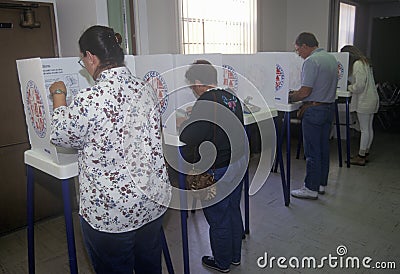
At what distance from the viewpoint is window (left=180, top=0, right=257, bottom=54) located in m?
3.91

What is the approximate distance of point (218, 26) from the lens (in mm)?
4332

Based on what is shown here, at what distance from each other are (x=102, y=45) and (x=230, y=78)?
1746mm

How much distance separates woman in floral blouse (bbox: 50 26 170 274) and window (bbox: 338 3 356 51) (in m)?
5.41

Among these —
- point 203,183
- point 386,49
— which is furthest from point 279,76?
point 386,49

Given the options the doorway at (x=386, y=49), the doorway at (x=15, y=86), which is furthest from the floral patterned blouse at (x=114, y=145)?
the doorway at (x=386, y=49)

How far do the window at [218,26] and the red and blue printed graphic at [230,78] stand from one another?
1034 millimetres

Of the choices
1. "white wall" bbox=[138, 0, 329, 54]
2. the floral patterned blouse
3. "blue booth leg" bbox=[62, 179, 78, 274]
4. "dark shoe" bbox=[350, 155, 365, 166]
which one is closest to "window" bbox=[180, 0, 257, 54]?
"white wall" bbox=[138, 0, 329, 54]

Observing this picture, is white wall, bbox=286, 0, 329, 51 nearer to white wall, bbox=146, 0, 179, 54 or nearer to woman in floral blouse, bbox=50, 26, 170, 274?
white wall, bbox=146, 0, 179, 54

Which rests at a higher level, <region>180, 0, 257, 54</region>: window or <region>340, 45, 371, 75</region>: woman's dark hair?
<region>180, 0, 257, 54</region>: window

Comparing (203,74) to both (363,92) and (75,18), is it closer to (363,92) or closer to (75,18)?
(75,18)

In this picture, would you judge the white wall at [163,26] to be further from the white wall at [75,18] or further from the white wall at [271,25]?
the white wall at [271,25]

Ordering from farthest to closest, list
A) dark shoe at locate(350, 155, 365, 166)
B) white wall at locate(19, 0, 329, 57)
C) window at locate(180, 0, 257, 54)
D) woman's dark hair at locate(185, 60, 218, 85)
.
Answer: dark shoe at locate(350, 155, 365, 166) < window at locate(180, 0, 257, 54) < white wall at locate(19, 0, 329, 57) < woman's dark hair at locate(185, 60, 218, 85)

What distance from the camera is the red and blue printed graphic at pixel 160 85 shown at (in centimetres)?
249

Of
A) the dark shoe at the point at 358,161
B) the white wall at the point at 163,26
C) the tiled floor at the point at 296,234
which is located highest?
the white wall at the point at 163,26
